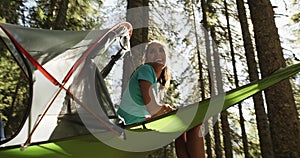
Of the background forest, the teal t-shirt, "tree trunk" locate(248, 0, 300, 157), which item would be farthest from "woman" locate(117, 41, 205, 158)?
the background forest

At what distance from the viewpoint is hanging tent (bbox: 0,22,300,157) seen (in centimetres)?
159

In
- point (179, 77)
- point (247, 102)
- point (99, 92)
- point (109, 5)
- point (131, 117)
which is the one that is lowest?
point (131, 117)

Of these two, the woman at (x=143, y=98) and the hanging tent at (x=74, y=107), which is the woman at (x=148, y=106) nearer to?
the woman at (x=143, y=98)

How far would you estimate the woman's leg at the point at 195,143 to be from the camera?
1997 millimetres

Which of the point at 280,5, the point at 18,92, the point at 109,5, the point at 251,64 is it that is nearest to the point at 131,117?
the point at 280,5

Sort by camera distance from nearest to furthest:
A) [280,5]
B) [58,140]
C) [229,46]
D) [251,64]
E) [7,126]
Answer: [58,140], [280,5], [251,64], [7,126], [229,46]

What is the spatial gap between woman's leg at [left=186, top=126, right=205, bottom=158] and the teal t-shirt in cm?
28

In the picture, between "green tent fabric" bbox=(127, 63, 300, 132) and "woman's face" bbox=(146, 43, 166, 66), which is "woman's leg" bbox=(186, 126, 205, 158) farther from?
"woman's face" bbox=(146, 43, 166, 66)

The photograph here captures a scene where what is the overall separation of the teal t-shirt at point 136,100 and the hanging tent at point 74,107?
0.17 m

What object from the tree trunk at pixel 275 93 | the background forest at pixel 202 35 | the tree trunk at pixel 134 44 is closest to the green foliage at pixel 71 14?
the background forest at pixel 202 35

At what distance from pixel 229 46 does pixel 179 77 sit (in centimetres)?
157

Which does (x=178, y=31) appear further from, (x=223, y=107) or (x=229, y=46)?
(x=223, y=107)

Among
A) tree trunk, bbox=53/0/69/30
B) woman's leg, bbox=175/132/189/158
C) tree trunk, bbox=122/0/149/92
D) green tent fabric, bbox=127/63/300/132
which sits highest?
tree trunk, bbox=53/0/69/30

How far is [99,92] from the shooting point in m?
1.92
